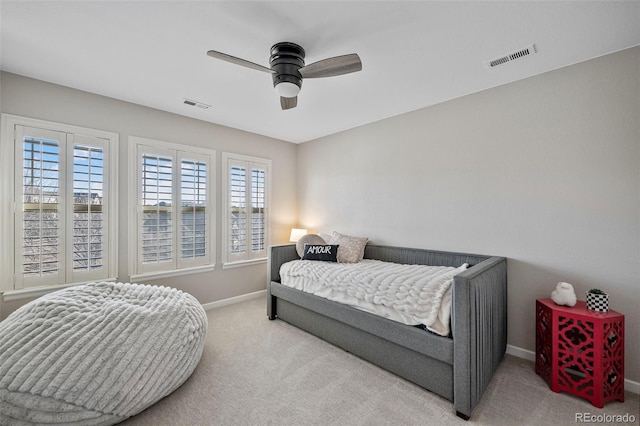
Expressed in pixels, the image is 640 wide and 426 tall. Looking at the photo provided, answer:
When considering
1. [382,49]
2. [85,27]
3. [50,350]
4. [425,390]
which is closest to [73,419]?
[50,350]

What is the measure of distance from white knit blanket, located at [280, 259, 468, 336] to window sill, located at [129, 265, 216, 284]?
122cm

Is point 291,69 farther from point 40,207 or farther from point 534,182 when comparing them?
point 40,207

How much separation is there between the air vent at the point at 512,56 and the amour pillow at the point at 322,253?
7.83 ft

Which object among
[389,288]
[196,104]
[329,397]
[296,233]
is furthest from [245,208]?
[329,397]

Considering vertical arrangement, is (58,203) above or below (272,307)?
above

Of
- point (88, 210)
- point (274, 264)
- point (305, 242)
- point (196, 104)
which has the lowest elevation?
point (274, 264)

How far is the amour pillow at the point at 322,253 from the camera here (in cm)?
335

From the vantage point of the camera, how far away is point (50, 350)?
5.12 ft

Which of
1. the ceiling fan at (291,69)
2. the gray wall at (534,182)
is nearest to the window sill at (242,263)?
the gray wall at (534,182)

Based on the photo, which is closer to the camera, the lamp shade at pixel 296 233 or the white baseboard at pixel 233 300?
the white baseboard at pixel 233 300

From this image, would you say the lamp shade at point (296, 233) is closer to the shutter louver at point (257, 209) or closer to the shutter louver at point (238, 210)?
the shutter louver at point (257, 209)

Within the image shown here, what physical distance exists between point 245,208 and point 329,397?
2793 millimetres

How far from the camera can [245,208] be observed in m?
4.03

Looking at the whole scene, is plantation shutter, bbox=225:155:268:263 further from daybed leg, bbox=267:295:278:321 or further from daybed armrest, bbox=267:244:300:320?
daybed leg, bbox=267:295:278:321
